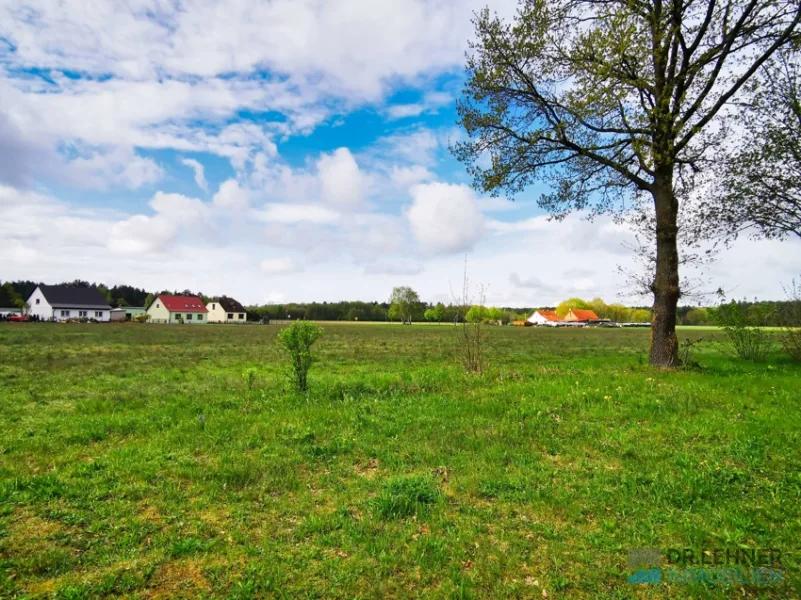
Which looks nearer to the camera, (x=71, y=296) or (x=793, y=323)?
(x=793, y=323)

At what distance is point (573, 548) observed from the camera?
3582mm

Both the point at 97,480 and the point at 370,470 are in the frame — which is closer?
the point at 97,480

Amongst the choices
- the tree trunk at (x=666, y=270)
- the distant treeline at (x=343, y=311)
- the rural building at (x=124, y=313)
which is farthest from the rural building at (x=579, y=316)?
the tree trunk at (x=666, y=270)

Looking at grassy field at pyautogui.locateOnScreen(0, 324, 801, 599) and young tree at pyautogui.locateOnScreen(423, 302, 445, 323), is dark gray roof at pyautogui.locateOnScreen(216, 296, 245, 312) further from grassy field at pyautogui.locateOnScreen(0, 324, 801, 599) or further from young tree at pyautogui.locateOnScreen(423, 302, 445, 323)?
grassy field at pyautogui.locateOnScreen(0, 324, 801, 599)

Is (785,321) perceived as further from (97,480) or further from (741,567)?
(97,480)

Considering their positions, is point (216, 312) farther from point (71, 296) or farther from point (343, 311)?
point (343, 311)

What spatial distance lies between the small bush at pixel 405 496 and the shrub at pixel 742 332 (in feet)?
44.7

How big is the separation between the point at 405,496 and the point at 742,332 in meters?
14.5

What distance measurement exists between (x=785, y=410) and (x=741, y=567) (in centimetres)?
540

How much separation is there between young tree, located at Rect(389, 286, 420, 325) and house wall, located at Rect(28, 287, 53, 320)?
71483 mm

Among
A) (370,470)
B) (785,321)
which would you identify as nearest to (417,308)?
(785,321)

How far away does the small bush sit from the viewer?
4.25m

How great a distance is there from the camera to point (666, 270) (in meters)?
11.3

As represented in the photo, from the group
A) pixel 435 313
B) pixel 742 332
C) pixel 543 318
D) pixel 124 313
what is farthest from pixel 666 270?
pixel 543 318
